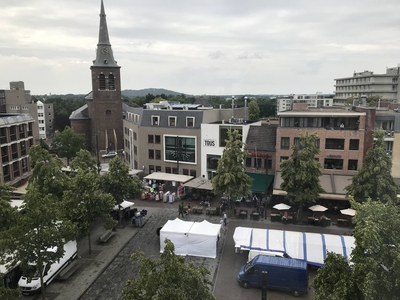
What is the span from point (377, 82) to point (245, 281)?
105m

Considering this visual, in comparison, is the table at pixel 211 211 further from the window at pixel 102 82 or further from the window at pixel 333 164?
the window at pixel 102 82

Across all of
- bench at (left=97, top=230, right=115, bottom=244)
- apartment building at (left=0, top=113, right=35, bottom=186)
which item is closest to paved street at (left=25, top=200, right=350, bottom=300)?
bench at (left=97, top=230, right=115, bottom=244)

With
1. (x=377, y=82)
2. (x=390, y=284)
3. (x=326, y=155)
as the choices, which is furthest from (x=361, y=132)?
(x=377, y=82)

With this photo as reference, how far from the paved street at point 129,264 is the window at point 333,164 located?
777 cm

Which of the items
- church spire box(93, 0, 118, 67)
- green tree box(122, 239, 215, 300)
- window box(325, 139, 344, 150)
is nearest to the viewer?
green tree box(122, 239, 215, 300)

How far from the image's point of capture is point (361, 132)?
32.8 meters

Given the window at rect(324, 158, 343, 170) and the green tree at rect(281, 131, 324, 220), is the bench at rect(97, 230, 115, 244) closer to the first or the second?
the green tree at rect(281, 131, 324, 220)

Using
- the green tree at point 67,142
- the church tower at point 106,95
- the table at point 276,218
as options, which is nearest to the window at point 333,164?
the table at point 276,218

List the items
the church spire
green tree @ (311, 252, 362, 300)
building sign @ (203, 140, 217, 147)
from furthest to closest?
1. the church spire
2. building sign @ (203, 140, 217, 147)
3. green tree @ (311, 252, 362, 300)

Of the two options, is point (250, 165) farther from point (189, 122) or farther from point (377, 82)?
point (377, 82)

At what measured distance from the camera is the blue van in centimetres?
1861

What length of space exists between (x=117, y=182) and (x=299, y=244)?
1478 cm

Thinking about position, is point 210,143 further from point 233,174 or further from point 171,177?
point 233,174

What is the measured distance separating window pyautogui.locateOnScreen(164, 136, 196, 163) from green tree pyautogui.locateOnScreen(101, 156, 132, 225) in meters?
15.7
